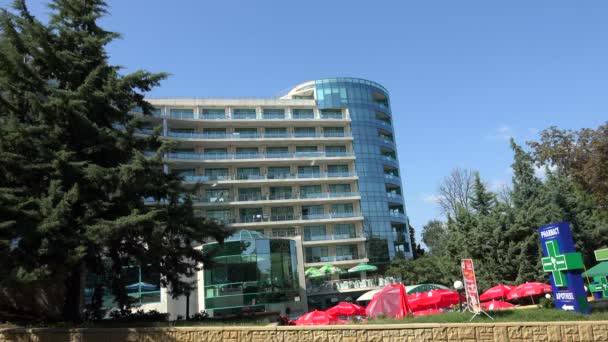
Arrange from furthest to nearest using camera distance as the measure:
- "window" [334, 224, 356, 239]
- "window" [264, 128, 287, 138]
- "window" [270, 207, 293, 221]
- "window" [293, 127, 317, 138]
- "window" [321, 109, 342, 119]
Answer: "window" [321, 109, 342, 119]
"window" [293, 127, 317, 138]
"window" [264, 128, 287, 138]
"window" [334, 224, 356, 239]
"window" [270, 207, 293, 221]

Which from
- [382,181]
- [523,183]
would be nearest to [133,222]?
[523,183]

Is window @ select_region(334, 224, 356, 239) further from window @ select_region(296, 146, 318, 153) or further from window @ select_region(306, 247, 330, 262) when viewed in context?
window @ select_region(296, 146, 318, 153)

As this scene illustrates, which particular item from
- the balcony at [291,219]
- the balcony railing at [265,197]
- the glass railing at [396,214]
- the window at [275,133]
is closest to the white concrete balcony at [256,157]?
the window at [275,133]

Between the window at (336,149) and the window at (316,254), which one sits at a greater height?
the window at (336,149)

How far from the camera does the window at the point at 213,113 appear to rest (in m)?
57.3

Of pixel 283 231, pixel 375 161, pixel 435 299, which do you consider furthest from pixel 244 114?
pixel 435 299

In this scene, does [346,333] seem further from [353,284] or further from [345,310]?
[353,284]

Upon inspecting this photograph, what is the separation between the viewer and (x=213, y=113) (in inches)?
2291

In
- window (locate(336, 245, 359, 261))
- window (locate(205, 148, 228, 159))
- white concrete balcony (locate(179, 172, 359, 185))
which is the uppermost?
window (locate(205, 148, 228, 159))

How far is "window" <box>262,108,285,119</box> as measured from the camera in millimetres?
59125

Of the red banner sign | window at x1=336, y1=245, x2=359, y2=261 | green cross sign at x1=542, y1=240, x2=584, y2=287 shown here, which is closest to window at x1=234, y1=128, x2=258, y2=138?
window at x1=336, y1=245, x2=359, y2=261

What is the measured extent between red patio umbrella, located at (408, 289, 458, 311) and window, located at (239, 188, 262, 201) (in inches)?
1359

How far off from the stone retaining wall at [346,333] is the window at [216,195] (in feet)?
126

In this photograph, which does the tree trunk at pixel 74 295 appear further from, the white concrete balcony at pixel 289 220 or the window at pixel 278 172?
the window at pixel 278 172
